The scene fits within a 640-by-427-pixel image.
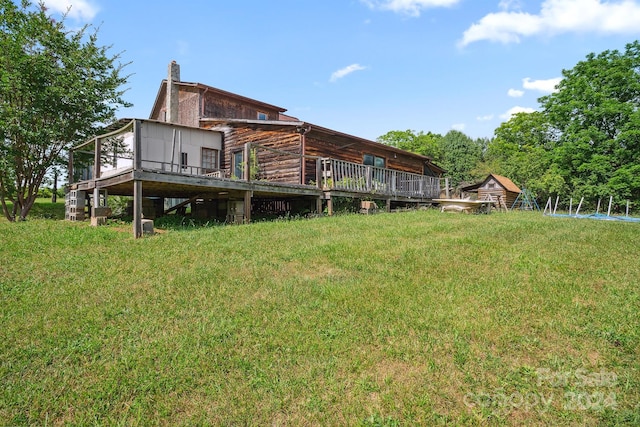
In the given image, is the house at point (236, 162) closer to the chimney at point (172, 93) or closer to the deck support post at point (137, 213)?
the chimney at point (172, 93)

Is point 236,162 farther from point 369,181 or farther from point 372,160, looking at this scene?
point 372,160

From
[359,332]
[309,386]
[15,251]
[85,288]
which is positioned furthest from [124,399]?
[15,251]

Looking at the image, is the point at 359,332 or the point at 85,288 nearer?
the point at 359,332

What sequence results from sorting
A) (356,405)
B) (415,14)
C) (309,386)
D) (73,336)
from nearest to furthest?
1. (356,405)
2. (309,386)
3. (73,336)
4. (415,14)

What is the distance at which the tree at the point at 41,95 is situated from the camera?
13945mm

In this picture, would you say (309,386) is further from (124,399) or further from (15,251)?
(15,251)

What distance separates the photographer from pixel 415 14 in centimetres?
1035

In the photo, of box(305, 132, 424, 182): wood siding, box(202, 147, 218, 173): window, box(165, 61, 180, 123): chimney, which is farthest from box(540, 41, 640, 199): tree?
box(165, 61, 180, 123): chimney

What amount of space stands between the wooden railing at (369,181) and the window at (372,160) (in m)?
0.86

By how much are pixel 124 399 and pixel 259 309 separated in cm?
178

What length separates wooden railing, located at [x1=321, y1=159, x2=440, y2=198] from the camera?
1371cm

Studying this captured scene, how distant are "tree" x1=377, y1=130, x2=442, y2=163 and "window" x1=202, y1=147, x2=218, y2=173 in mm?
42737

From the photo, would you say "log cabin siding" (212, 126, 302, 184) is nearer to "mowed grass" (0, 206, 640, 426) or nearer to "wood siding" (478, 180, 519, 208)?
"mowed grass" (0, 206, 640, 426)

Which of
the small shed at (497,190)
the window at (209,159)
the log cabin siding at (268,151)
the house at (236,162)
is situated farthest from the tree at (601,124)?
the window at (209,159)
